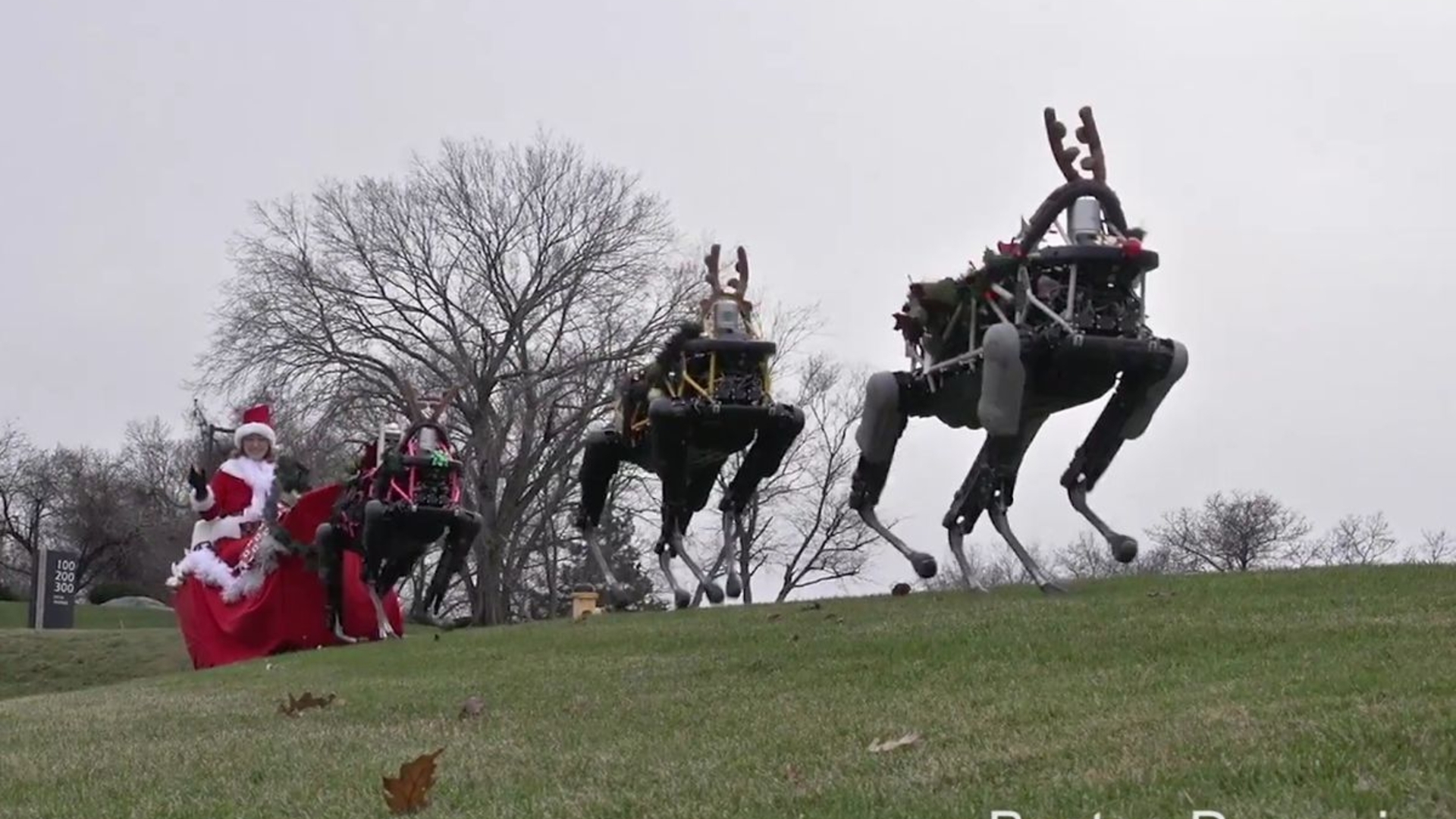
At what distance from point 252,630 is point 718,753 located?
39.0 feet

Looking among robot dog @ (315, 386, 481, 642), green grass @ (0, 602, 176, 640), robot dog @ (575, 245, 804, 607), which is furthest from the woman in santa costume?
green grass @ (0, 602, 176, 640)

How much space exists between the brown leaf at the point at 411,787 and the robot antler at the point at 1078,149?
22.8ft

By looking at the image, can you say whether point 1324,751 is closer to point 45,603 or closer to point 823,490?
point 45,603

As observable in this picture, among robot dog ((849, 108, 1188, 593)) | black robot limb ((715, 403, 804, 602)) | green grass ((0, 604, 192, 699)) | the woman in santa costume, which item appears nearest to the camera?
robot dog ((849, 108, 1188, 593))

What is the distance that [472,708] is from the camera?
8336 mm

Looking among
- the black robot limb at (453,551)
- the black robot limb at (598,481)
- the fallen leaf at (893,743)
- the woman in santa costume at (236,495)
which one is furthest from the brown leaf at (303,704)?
the woman in santa costume at (236,495)

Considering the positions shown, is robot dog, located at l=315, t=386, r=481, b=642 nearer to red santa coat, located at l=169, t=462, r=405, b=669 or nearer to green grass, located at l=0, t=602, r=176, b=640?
red santa coat, located at l=169, t=462, r=405, b=669

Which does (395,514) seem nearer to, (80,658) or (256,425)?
(256,425)

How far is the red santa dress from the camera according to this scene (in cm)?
1669

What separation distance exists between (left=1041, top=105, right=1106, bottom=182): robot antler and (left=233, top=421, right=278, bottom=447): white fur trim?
10.0 meters

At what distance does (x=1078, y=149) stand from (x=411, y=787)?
290 inches

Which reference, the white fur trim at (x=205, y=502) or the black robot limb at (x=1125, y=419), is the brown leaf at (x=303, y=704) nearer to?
the black robot limb at (x=1125, y=419)

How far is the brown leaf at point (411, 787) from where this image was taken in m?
5.21

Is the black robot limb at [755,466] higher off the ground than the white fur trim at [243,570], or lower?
higher
